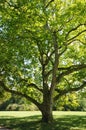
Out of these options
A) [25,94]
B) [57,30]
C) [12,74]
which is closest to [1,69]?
[12,74]

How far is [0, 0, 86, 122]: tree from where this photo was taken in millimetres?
23281

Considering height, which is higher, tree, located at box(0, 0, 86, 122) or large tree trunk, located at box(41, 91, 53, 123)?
tree, located at box(0, 0, 86, 122)

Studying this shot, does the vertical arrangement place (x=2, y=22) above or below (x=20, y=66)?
above

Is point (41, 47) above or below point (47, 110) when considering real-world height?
above

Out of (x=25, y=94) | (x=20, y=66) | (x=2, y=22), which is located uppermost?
(x=2, y=22)

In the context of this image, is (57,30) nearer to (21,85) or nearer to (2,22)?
(2,22)

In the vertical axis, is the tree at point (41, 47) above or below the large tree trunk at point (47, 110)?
above

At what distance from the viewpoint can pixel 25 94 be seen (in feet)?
95.1

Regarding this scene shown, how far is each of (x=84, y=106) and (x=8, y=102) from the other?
14403mm

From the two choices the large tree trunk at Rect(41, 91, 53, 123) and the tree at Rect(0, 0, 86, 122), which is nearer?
the tree at Rect(0, 0, 86, 122)

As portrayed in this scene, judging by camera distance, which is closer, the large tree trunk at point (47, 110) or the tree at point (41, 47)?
the tree at point (41, 47)

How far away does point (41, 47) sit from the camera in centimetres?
2698

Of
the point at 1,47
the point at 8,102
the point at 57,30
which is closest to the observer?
the point at 57,30

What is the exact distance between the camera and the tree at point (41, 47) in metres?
23.3
